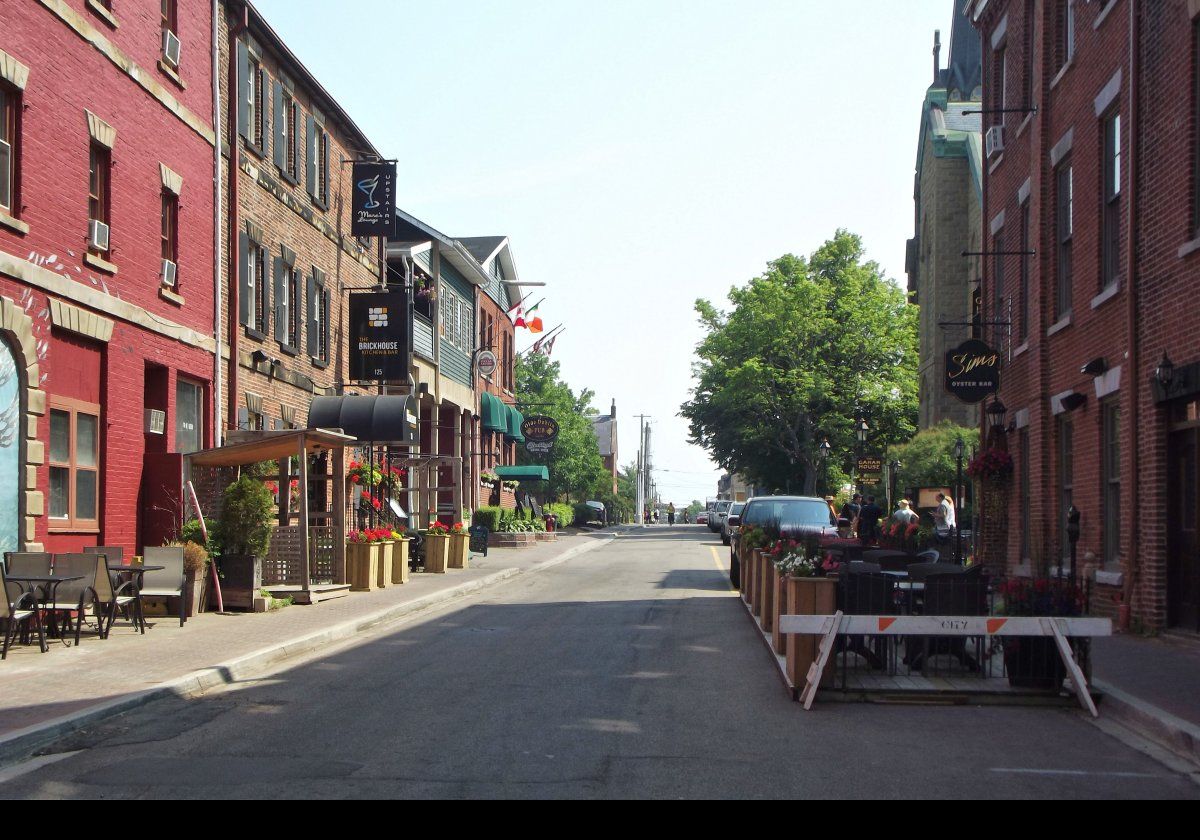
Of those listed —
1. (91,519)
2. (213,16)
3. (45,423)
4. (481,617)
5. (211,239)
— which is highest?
(213,16)

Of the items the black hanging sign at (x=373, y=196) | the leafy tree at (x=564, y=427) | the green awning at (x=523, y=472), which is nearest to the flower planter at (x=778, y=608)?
the black hanging sign at (x=373, y=196)

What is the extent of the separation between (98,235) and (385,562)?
810cm

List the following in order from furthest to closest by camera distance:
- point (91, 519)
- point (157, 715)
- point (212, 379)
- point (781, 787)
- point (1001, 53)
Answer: point (1001, 53) → point (212, 379) → point (91, 519) → point (157, 715) → point (781, 787)

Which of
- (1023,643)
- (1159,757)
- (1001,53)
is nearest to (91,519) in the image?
(1023,643)

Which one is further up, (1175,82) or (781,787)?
(1175,82)

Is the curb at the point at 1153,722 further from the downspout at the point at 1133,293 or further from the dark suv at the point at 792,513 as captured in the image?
the dark suv at the point at 792,513

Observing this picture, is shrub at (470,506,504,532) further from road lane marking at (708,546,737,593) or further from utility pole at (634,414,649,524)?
utility pole at (634,414,649,524)

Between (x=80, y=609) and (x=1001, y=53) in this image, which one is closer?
(x=80, y=609)

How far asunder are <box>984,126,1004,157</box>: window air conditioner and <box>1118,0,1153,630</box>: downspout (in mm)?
7599

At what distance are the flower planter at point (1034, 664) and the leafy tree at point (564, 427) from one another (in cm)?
5899

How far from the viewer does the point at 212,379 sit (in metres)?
20.9

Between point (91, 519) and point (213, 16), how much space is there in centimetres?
895

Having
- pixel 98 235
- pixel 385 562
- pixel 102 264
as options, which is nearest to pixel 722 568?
pixel 385 562
